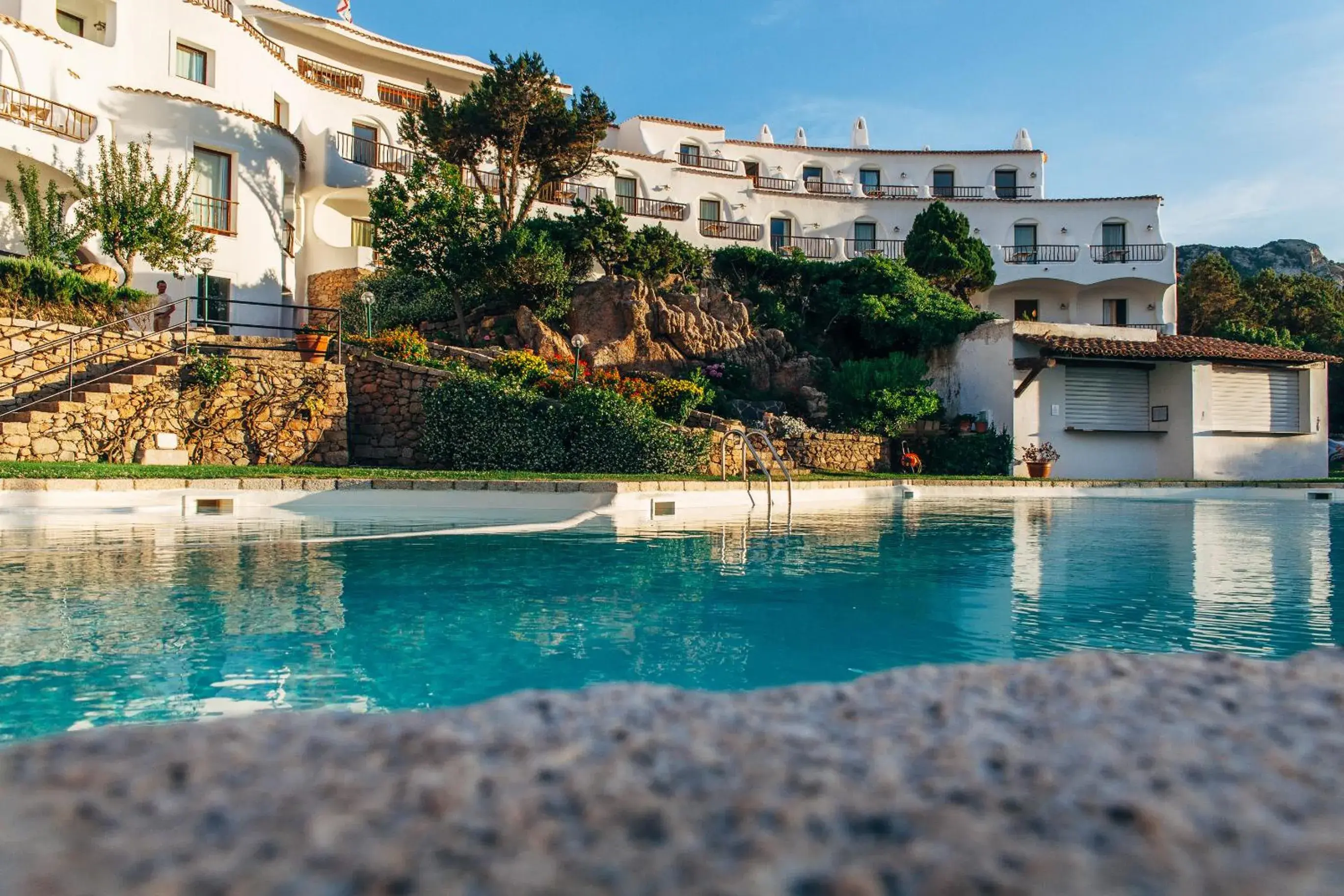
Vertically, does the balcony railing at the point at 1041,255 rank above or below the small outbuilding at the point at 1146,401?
above

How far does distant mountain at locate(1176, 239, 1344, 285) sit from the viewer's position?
244 ft

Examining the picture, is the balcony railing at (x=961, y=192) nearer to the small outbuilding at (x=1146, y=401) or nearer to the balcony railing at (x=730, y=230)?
the balcony railing at (x=730, y=230)

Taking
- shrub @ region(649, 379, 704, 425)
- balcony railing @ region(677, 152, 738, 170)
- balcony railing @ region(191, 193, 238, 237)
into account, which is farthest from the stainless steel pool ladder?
balcony railing @ region(677, 152, 738, 170)

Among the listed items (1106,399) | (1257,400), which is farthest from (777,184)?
(1257,400)

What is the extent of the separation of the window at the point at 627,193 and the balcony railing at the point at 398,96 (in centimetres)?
787

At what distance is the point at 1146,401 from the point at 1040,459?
429 cm

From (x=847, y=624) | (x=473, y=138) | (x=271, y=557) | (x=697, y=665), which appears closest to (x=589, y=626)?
(x=697, y=665)

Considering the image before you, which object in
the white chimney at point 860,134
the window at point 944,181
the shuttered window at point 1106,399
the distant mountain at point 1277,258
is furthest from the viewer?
the distant mountain at point 1277,258

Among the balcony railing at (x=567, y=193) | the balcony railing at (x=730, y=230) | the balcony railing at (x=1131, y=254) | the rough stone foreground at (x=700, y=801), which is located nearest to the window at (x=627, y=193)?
the balcony railing at (x=567, y=193)

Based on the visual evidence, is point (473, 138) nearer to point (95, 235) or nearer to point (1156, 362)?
point (95, 235)

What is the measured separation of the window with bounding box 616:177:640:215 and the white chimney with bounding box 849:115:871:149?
43.8 feet

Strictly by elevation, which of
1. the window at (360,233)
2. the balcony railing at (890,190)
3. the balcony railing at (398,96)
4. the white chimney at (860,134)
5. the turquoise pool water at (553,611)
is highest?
the white chimney at (860,134)

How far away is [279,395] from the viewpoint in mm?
17016

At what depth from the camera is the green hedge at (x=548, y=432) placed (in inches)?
658
